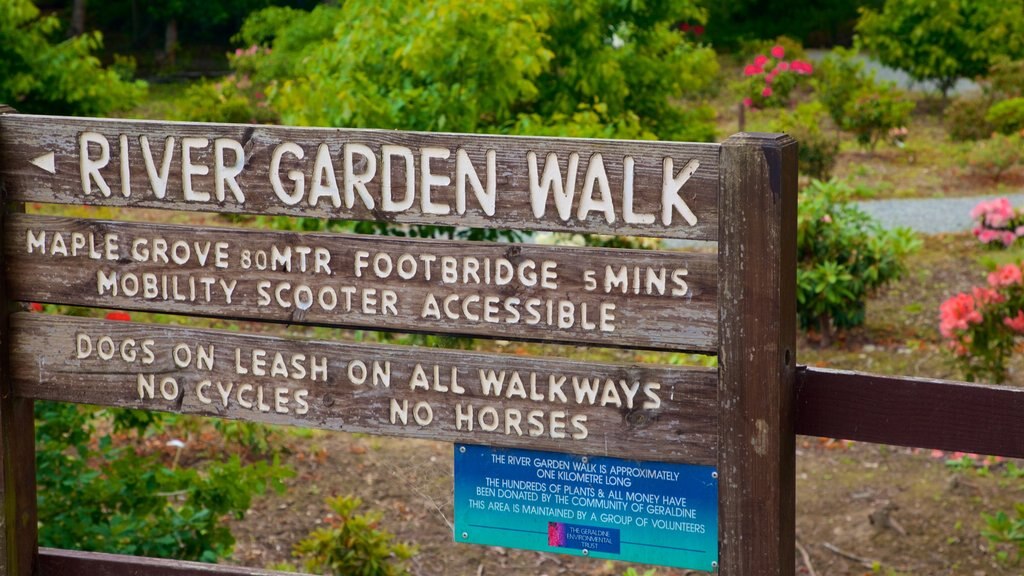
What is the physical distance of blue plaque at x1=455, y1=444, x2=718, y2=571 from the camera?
245 cm

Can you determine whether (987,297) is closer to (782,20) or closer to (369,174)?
(369,174)

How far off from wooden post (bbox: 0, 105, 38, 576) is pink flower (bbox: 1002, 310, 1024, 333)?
151 inches

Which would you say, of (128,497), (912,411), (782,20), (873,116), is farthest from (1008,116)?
(912,411)

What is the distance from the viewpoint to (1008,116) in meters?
12.8

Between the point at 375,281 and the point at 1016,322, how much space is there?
3.49 meters

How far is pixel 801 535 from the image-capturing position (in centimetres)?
471

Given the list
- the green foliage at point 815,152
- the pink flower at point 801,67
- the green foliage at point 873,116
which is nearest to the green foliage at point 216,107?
the green foliage at point 815,152

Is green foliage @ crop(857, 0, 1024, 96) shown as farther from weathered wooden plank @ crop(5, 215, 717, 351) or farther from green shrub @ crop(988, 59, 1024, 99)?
weathered wooden plank @ crop(5, 215, 717, 351)

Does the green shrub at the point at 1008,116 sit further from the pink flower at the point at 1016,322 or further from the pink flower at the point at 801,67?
the pink flower at the point at 1016,322

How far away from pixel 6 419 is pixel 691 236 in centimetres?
155

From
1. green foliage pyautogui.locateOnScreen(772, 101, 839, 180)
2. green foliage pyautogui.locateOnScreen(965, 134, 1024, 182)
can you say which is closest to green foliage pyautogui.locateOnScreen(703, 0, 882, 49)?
green foliage pyautogui.locateOnScreen(965, 134, 1024, 182)

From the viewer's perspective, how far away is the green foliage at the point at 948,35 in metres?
16.8

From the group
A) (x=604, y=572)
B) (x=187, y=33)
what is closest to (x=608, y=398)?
(x=604, y=572)

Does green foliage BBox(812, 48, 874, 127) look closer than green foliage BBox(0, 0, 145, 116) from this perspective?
No
